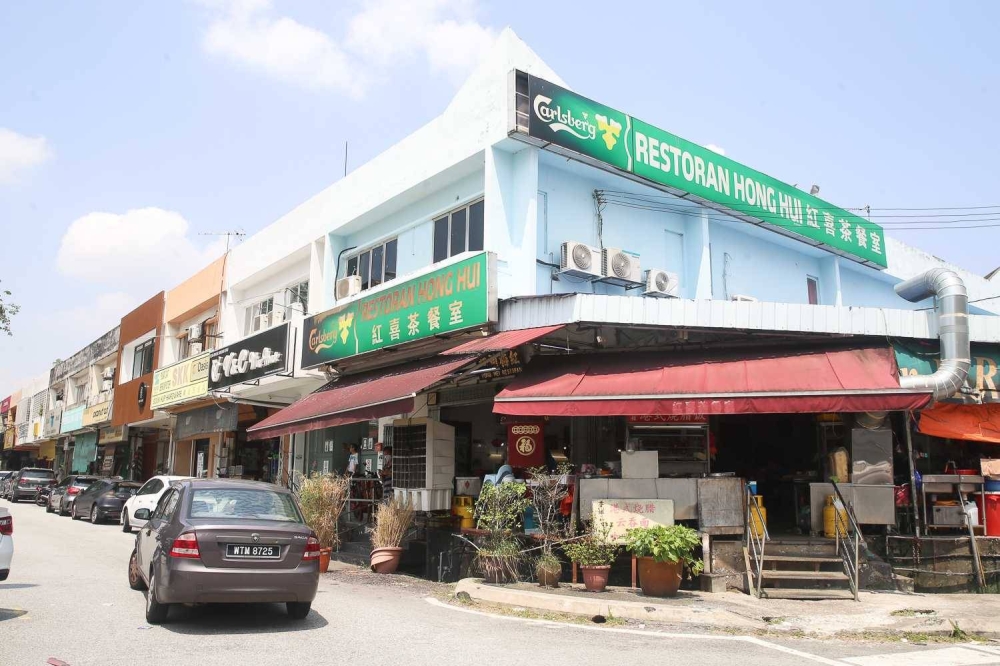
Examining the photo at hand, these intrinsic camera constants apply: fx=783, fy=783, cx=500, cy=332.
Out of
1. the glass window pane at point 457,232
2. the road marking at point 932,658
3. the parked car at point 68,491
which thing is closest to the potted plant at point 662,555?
the road marking at point 932,658

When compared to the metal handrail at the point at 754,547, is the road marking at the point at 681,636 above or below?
below

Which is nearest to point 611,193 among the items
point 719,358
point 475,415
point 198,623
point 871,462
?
point 719,358

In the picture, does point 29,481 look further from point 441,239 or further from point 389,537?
point 389,537

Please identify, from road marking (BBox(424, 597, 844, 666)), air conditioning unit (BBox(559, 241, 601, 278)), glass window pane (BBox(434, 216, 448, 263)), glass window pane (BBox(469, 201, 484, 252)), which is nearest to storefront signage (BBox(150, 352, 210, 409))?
glass window pane (BBox(434, 216, 448, 263))

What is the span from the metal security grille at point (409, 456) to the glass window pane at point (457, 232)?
3.64 meters

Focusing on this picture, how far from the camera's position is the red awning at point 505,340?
1191 centimetres

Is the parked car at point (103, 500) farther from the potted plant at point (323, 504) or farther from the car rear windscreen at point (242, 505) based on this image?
the car rear windscreen at point (242, 505)

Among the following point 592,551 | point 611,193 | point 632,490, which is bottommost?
point 592,551

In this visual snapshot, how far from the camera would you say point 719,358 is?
A: 12.6 m

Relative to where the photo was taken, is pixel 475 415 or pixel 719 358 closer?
pixel 719 358

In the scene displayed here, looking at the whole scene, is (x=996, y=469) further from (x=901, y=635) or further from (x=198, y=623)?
(x=198, y=623)

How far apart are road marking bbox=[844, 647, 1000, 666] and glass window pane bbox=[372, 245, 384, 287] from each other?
1335cm

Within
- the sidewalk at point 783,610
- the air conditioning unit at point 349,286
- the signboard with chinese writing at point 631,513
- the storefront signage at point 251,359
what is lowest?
the sidewalk at point 783,610

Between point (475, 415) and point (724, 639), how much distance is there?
389 inches
